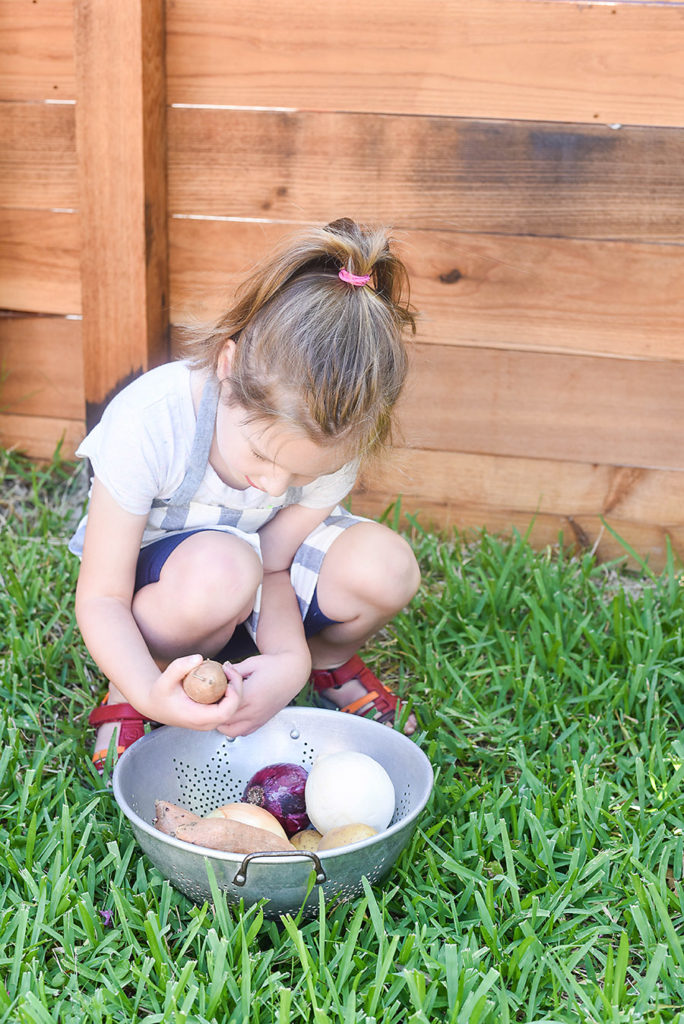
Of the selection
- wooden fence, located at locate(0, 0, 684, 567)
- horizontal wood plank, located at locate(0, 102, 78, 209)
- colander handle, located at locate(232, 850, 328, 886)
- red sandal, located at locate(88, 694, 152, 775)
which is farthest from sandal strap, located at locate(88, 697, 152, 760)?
horizontal wood plank, located at locate(0, 102, 78, 209)

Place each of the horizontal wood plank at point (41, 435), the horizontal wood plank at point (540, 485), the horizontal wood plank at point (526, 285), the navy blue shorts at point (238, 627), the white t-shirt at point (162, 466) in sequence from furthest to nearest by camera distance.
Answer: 1. the horizontal wood plank at point (41, 435)
2. the horizontal wood plank at point (540, 485)
3. the horizontal wood plank at point (526, 285)
4. the navy blue shorts at point (238, 627)
5. the white t-shirt at point (162, 466)

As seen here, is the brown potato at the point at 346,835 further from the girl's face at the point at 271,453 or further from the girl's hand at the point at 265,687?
the girl's face at the point at 271,453

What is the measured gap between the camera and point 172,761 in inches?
57.4

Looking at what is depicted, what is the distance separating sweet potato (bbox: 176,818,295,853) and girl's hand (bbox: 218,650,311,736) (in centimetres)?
22

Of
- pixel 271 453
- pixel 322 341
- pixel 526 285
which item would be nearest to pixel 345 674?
pixel 271 453

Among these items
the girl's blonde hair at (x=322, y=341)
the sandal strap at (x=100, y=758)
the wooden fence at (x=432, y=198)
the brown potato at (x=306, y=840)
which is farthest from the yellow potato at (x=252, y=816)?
the wooden fence at (x=432, y=198)

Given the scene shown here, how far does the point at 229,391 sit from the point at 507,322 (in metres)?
0.96

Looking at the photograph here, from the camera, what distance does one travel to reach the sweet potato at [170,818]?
1.23 meters

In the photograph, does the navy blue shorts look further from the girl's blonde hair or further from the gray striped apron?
the girl's blonde hair

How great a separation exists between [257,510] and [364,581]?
209mm

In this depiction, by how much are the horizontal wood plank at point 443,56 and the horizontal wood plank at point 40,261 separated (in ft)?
1.49

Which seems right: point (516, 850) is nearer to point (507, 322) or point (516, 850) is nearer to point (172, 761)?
point (172, 761)

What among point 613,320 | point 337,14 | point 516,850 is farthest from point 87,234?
point 516,850

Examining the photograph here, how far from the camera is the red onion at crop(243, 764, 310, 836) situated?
1.39 meters
